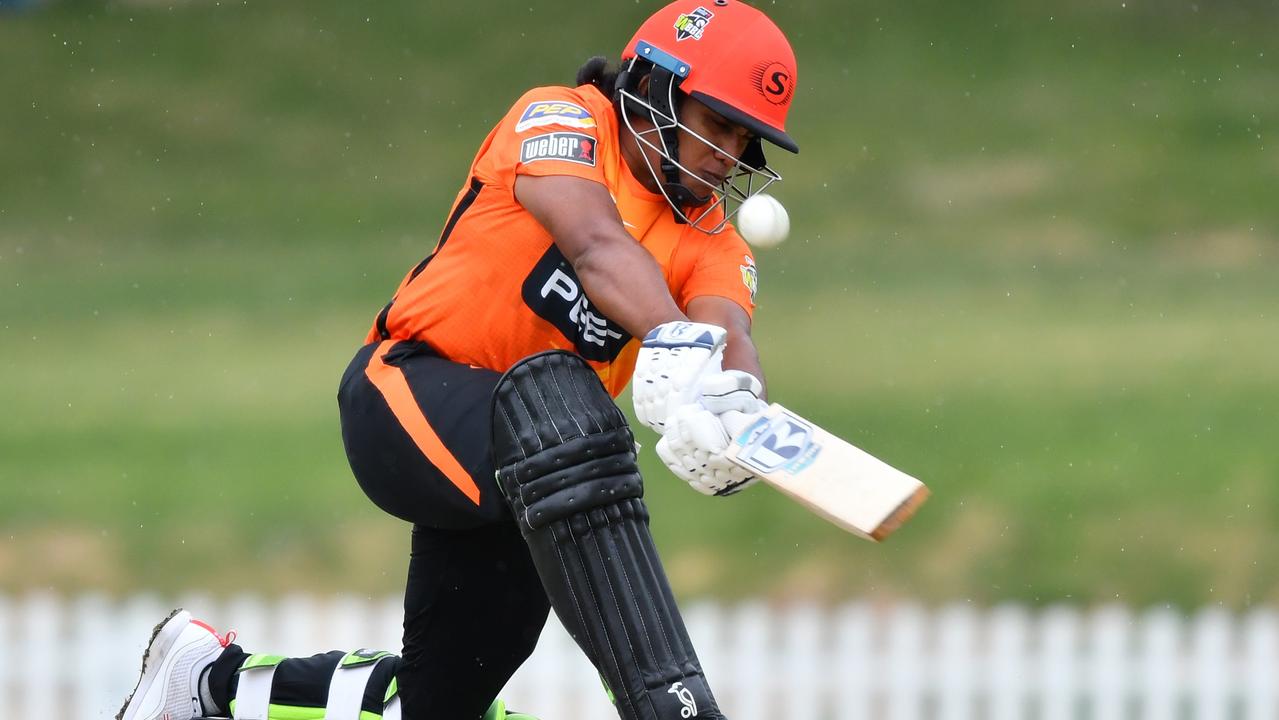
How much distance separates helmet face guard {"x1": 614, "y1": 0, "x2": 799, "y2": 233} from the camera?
330 cm

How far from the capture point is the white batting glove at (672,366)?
9.03 feet

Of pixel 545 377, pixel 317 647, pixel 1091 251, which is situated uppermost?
pixel 1091 251

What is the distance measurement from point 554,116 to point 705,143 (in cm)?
33

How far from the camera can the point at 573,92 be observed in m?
3.39

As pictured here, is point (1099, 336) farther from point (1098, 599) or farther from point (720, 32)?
point (720, 32)

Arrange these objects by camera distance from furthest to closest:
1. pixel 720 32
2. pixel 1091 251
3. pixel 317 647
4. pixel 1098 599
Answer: pixel 1091 251
pixel 1098 599
pixel 317 647
pixel 720 32

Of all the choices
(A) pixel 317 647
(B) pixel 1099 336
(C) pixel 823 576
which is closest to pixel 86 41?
(B) pixel 1099 336

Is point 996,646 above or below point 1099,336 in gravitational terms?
below

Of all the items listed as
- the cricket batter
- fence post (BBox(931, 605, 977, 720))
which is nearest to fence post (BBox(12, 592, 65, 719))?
the cricket batter

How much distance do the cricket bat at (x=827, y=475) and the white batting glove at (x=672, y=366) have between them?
126 millimetres

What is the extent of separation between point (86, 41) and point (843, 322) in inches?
→ 455

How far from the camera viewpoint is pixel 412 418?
10.2 feet

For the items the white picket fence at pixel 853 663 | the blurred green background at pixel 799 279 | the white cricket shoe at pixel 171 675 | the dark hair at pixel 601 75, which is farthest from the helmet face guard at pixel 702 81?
the blurred green background at pixel 799 279

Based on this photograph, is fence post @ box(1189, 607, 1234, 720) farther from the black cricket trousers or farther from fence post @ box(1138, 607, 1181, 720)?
the black cricket trousers
